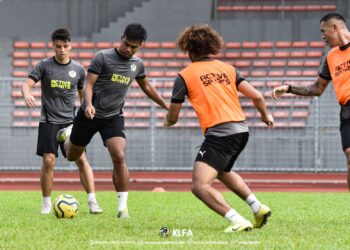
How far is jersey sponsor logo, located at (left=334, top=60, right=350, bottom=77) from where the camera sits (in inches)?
306

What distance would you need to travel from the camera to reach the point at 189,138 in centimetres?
1998

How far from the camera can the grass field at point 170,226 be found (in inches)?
236

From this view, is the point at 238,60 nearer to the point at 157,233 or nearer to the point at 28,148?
the point at 28,148

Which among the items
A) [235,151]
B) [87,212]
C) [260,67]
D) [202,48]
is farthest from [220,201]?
[260,67]

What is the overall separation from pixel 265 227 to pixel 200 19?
19400mm

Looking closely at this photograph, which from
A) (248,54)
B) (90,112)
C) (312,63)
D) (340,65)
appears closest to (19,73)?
(248,54)

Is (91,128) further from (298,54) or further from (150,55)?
(298,54)

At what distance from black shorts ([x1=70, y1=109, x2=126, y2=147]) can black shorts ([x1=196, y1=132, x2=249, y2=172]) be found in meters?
2.15

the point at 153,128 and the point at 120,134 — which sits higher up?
the point at 120,134

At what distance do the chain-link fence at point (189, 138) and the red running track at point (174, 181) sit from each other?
0.94ft

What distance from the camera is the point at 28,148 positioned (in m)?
20.2

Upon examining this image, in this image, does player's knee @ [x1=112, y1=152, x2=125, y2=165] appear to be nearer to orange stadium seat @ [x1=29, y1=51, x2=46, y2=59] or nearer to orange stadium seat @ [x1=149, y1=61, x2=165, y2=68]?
orange stadium seat @ [x1=149, y1=61, x2=165, y2=68]

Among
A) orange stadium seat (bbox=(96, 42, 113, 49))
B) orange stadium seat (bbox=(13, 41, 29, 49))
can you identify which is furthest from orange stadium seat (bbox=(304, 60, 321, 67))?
orange stadium seat (bbox=(13, 41, 29, 49))

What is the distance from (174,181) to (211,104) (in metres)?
12.1
